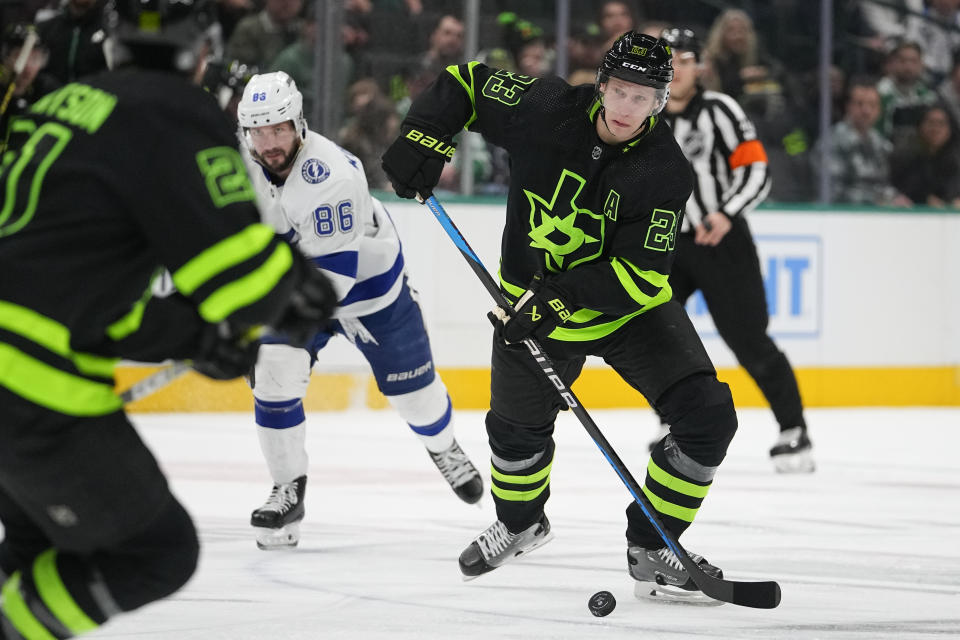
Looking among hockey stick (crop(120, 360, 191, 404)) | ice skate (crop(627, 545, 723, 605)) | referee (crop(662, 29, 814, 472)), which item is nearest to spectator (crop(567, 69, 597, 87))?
referee (crop(662, 29, 814, 472))

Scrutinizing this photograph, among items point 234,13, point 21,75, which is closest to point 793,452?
point 21,75

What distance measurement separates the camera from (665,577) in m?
2.89

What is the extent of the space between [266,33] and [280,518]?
3.22 metres

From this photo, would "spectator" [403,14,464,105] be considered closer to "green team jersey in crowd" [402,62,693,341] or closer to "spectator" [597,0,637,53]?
"spectator" [597,0,637,53]

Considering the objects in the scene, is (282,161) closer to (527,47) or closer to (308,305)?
(308,305)

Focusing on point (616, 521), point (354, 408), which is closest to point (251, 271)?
point (616, 521)

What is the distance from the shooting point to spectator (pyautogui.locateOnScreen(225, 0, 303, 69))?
6.16 meters

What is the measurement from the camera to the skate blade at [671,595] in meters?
2.88

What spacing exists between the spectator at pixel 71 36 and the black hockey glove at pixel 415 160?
8.11 feet

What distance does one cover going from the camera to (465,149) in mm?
6742

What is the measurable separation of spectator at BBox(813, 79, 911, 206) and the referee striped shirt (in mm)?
2454

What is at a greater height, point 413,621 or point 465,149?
point 413,621

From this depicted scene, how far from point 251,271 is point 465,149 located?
508 cm

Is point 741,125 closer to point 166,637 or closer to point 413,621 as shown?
point 413,621
